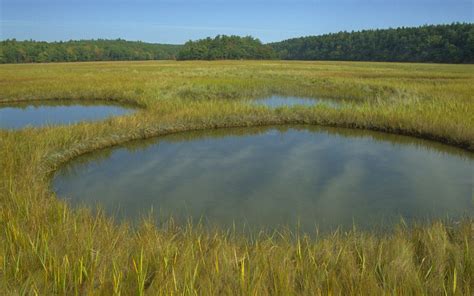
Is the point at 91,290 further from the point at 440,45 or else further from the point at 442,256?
the point at 440,45

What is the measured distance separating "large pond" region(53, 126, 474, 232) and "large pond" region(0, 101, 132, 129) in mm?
5978

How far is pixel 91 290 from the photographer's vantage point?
272 centimetres

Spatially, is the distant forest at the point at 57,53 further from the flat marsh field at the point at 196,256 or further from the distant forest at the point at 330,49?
the flat marsh field at the point at 196,256

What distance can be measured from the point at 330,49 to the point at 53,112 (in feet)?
369

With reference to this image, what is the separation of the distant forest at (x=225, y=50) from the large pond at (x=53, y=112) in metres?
91.4

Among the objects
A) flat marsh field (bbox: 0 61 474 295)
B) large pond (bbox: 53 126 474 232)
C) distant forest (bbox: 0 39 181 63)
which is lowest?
large pond (bbox: 53 126 474 232)

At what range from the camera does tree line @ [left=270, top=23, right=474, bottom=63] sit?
254 feet

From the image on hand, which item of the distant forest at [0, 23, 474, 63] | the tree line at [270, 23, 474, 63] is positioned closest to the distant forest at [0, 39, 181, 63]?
the distant forest at [0, 23, 474, 63]

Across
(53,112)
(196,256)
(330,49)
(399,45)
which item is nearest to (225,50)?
(330,49)

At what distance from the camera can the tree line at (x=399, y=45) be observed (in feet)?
254

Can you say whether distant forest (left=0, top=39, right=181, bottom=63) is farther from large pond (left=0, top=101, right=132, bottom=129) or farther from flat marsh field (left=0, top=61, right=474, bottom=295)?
flat marsh field (left=0, top=61, right=474, bottom=295)

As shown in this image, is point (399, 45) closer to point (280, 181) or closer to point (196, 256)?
point (280, 181)

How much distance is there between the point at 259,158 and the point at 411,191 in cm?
380

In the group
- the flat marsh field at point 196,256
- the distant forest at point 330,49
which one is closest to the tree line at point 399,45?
the distant forest at point 330,49
